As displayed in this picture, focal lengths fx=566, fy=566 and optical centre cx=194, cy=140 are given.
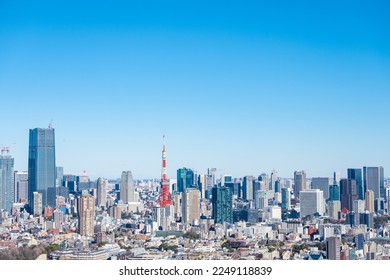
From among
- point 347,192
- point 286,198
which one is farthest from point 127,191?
point 347,192

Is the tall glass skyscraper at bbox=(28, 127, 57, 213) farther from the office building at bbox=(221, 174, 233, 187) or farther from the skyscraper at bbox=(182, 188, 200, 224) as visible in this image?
the office building at bbox=(221, 174, 233, 187)

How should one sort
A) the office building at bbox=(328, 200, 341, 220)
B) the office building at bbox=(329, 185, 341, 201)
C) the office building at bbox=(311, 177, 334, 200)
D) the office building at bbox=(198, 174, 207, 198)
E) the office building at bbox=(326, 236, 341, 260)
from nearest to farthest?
the office building at bbox=(326, 236, 341, 260), the office building at bbox=(328, 200, 341, 220), the office building at bbox=(311, 177, 334, 200), the office building at bbox=(329, 185, 341, 201), the office building at bbox=(198, 174, 207, 198)

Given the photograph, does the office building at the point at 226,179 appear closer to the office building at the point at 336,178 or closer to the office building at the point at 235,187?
the office building at the point at 235,187

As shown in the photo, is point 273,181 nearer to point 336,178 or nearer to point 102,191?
point 336,178

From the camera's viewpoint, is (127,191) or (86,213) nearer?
(86,213)

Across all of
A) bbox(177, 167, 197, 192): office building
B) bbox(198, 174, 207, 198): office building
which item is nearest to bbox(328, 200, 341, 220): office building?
bbox(198, 174, 207, 198): office building

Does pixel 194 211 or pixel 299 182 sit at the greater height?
pixel 299 182
